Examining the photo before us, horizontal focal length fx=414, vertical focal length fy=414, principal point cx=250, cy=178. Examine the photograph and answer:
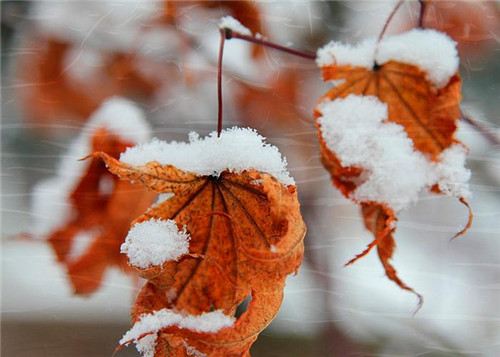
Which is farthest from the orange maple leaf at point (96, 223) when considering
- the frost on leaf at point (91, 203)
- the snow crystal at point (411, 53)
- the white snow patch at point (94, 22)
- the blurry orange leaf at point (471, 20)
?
the blurry orange leaf at point (471, 20)

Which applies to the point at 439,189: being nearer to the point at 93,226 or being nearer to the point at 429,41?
the point at 429,41

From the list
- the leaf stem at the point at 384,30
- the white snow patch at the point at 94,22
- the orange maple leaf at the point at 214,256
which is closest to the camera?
the orange maple leaf at the point at 214,256

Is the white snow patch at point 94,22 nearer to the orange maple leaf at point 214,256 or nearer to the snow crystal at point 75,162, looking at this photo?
the snow crystal at point 75,162

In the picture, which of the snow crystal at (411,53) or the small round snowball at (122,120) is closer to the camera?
the snow crystal at (411,53)

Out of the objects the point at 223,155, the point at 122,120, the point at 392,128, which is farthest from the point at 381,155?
the point at 122,120

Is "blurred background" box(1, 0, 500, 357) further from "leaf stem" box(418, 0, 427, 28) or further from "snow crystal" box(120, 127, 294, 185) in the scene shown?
"snow crystal" box(120, 127, 294, 185)

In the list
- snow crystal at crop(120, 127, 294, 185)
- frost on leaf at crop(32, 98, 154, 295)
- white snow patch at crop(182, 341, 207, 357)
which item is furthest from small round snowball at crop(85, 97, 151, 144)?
white snow patch at crop(182, 341, 207, 357)

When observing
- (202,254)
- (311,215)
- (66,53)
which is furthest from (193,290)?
(66,53)
